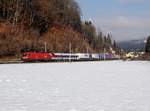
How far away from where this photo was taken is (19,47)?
309ft

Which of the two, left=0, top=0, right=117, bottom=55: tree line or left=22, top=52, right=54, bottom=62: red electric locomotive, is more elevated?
left=0, top=0, right=117, bottom=55: tree line

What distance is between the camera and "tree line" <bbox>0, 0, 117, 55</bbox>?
94125 millimetres

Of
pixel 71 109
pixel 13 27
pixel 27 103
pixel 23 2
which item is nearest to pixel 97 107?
pixel 71 109

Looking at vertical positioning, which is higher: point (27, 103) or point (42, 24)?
point (42, 24)

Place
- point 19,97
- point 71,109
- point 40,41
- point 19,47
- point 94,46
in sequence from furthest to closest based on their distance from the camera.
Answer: point 94,46, point 40,41, point 19,47, point 19,97, point 71,109

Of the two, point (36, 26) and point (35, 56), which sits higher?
point (36, 26)

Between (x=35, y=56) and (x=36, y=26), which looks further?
(x=36, y=26)

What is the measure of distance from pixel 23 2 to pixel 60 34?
14.2 m

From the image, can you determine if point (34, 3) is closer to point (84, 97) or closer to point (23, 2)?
point (23, 2)

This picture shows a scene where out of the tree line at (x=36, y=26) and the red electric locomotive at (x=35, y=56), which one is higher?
the tree line at (x=36, y=26)

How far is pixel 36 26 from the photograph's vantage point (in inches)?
4422

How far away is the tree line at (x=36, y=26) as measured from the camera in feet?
309

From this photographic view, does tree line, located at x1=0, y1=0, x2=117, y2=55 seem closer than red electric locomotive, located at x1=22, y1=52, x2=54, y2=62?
No

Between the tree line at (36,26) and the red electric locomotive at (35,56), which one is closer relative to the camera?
the red electric locomotive at (35,56)
